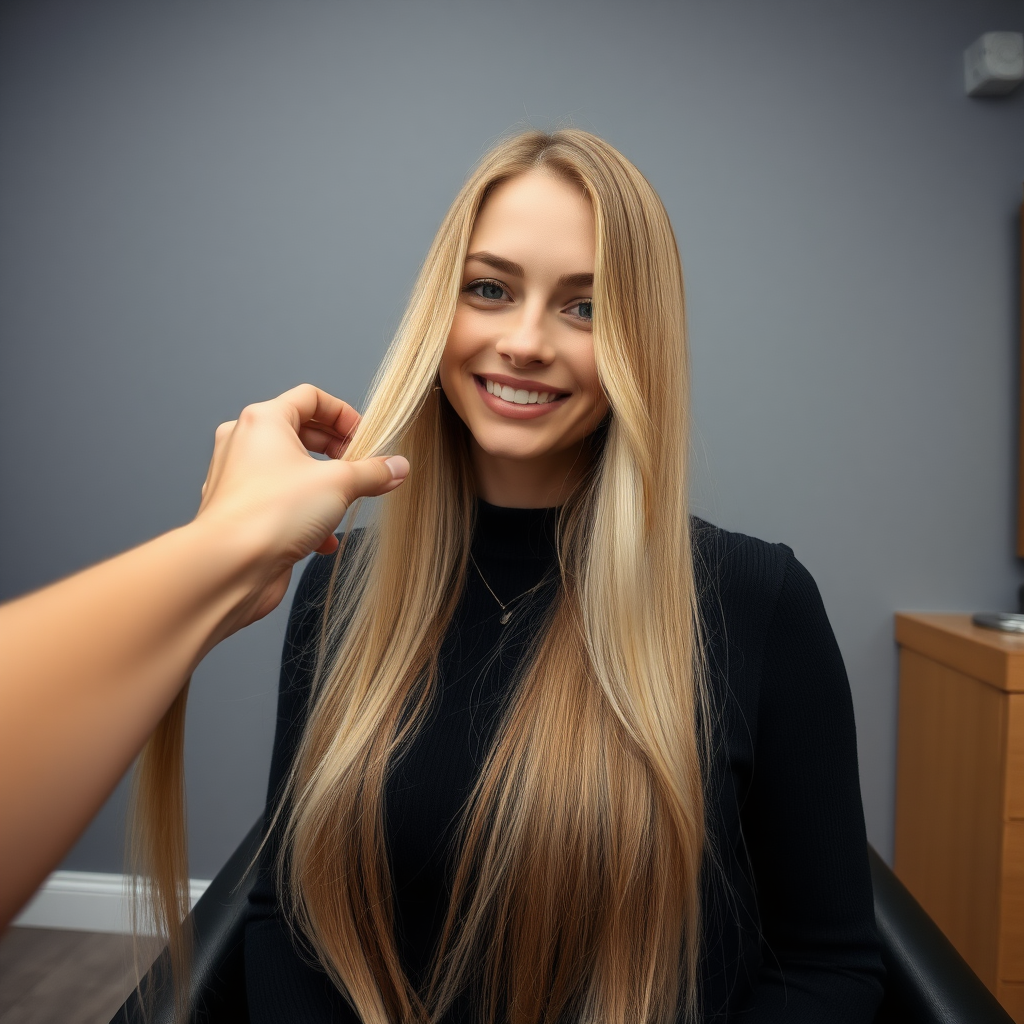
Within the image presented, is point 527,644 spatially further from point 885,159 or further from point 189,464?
point 885,159

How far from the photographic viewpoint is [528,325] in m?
1.00

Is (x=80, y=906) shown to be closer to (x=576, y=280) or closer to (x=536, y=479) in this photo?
(x=536, y=479)

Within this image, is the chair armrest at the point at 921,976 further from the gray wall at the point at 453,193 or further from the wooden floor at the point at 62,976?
the wooden floor at the point at 62,976

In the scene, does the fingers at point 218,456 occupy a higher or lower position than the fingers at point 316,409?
lower

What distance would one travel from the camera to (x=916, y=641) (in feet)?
6.55

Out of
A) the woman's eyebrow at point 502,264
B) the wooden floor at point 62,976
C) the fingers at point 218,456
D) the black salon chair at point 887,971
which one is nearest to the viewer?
the fingers at point 218,456

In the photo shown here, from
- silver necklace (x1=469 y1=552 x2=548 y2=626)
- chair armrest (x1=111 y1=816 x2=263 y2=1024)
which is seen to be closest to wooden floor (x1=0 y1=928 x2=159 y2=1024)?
chair armrest (x1=111 y1=816 x2=263 y2=1024)

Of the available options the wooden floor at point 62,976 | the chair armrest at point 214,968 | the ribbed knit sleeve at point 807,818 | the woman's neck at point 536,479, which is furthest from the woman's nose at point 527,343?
the wooden floor at point 62,976

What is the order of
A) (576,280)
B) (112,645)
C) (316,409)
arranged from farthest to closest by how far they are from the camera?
(576,280) < (316,409) < (112,645)

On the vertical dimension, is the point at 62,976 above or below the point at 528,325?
below

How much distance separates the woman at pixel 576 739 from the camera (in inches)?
37.5

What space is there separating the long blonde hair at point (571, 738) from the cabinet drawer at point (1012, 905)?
3.35 ft

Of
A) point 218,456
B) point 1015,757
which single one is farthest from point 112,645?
point 1015,757

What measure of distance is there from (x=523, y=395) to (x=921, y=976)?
32.1 inches
